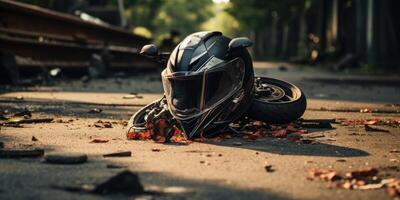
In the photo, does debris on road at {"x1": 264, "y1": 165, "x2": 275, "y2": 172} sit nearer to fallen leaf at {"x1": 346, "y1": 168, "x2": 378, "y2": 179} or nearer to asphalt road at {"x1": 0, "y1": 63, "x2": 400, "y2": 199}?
asphalt road at {"x1": 0, "y1": 63, "x2": 400, "y2": 199}

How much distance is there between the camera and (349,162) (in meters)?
5.77

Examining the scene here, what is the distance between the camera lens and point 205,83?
282 inches

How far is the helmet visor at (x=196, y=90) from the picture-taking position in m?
7.15

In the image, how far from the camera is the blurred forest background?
25.8 meters

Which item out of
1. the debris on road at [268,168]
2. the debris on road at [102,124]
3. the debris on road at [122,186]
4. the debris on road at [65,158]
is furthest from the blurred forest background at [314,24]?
the debris on road at [122,186]

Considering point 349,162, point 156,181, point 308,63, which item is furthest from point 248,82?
point 308,63

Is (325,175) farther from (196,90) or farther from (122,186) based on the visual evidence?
(196,90)

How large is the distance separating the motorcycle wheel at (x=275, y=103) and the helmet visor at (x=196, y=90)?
2.83 ft

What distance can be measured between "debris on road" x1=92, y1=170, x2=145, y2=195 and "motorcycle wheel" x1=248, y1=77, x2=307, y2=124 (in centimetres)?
375

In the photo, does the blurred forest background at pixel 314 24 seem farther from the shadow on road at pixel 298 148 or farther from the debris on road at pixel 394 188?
the debris on road at pixel 394 188

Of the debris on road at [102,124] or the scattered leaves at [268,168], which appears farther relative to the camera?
the debris on road at [102,124]

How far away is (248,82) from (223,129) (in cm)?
58

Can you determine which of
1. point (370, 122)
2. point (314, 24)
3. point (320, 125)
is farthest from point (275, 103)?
point (314, 24)

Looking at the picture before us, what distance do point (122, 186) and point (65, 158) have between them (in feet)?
4.06
